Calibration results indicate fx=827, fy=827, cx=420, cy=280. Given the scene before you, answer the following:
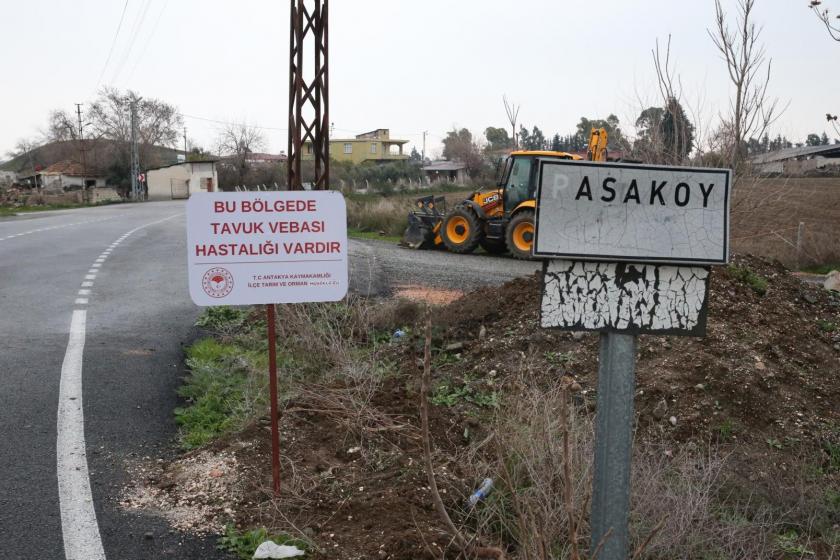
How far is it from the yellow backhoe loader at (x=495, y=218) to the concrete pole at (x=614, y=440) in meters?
15.2

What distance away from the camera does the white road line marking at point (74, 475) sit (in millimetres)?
4254

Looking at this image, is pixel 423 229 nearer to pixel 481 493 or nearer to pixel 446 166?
pixel 481 493

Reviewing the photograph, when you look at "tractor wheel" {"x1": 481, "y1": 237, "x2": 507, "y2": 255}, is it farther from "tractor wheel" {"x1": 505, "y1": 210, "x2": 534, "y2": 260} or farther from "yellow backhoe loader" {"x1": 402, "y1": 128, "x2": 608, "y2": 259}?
"tractor wheel" {"x1": 505, "y1": 210, "x2": 534, "y2": 260}

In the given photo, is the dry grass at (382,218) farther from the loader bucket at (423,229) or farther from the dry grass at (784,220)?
the dry grass at (784,220)

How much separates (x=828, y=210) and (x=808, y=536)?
2828cm

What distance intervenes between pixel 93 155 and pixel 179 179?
45.7 ft

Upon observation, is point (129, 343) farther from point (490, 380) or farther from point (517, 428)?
point (517, 428)

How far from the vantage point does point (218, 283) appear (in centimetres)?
481

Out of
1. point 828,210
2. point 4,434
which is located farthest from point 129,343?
point 828,210

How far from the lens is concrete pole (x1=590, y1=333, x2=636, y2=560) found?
2.70m

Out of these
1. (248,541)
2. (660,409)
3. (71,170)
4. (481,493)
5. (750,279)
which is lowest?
(248,541)

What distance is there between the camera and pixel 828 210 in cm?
2947

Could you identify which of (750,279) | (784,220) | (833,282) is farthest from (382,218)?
(750,279)

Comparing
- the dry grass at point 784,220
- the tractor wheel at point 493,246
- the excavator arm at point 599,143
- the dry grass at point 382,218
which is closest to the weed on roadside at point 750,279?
the dry grass at point 784,220
